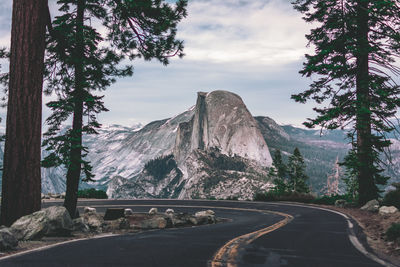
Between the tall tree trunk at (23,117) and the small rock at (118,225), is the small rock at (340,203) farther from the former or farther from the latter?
the tall tree trunk at (23,117)

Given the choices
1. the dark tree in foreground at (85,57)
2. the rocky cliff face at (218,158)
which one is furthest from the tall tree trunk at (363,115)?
the rocky cliff face at (218,158)

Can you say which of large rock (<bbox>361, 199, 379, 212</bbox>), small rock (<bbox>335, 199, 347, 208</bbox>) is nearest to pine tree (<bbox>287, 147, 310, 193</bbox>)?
small rock (<bbox>335, 199, 347, 208</bbox>)

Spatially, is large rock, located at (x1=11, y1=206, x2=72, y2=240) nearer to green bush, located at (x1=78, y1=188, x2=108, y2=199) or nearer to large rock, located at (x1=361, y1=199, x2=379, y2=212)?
large rock, located at (x1=361, y1=199, x2=379, y2=212)

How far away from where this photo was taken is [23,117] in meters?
10.4

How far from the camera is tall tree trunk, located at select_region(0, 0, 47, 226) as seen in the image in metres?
10.4

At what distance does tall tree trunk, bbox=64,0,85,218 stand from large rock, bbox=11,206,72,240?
17.4 feet

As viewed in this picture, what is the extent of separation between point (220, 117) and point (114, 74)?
163m

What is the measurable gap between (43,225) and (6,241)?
182 centimetres

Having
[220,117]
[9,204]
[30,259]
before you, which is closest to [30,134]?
[9,204]

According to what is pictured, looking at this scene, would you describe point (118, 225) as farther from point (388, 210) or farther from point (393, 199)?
point (393, 199)

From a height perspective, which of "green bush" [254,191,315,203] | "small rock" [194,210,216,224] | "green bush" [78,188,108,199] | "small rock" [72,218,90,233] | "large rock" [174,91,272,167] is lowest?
"green bush" [78,188,108,199]

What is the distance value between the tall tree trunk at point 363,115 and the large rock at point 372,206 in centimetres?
147

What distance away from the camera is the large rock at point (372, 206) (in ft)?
64.4

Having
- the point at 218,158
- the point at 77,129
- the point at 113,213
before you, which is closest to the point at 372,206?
the point at 113,213
